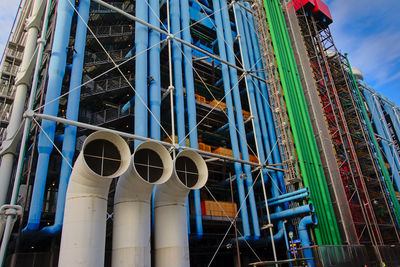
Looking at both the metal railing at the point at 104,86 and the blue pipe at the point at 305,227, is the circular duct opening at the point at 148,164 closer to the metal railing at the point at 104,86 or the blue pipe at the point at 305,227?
the metal railing at the point at 104,86

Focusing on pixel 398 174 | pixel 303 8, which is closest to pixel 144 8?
pixel 303 8

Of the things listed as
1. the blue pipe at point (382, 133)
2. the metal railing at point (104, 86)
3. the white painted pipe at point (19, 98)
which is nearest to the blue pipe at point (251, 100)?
the metal railing at point (104, 86)

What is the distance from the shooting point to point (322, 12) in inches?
1533

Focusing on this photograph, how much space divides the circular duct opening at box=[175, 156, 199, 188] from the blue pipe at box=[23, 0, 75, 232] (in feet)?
20.2

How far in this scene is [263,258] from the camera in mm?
30234

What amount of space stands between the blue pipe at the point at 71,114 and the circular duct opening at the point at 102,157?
318cm

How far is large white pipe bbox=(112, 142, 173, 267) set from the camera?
12617 mm

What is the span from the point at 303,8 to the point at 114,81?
2758 centimetres

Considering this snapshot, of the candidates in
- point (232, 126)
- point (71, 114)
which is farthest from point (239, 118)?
point (71, 114)

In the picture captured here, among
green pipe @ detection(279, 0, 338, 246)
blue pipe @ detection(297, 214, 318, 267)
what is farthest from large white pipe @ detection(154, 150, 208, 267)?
green pipe @ detection(279, 0, 338, 246)

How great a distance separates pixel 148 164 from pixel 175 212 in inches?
104

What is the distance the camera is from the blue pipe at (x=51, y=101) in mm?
13829

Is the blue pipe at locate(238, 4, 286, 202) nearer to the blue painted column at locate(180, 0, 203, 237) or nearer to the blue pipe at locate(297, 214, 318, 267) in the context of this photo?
the blue pipe at locate(297, 214, 318, 267)

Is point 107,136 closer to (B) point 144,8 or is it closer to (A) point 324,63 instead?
(B) point 144,8
